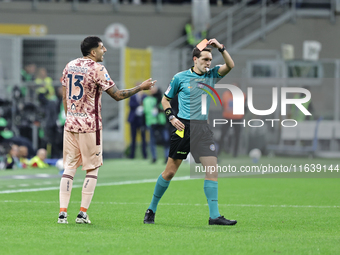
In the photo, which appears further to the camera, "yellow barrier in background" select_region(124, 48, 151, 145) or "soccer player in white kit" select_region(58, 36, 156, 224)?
"yellow barrier in background" select_region(124, 48, 151, 145)

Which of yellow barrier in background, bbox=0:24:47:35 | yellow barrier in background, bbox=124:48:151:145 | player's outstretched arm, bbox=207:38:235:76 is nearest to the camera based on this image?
player's outstretched arm, bbox=207:38:235:76

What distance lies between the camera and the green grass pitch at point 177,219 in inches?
241

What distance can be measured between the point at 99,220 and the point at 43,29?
20701mm

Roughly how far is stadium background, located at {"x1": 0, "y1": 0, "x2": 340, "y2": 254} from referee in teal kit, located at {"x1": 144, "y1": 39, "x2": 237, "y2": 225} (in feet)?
1.33

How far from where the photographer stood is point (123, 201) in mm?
10211

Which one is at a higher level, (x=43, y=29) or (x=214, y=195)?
(x=43, y=29)

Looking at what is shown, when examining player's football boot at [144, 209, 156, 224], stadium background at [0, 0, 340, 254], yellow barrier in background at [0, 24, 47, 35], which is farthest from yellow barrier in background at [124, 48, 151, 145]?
player's football boot at [144, 209, 156, 224]

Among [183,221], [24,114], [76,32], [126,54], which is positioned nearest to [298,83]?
[126,54]

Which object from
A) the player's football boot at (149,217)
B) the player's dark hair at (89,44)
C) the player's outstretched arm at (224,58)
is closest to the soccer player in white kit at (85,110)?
the player's dark hair at (89,44)

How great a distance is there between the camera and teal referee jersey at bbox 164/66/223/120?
7734 mm

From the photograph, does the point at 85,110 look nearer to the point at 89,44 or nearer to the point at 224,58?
the point at 89,44

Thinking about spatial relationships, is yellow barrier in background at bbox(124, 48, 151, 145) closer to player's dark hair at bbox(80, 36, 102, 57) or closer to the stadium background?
the stadium background

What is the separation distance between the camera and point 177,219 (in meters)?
8.16

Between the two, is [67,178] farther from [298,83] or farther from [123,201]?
[298,83]
